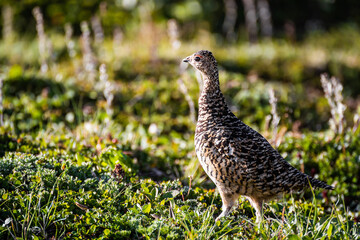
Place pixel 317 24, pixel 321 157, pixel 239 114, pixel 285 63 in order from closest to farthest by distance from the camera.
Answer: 1. pixel 321 157
2. pixel 239 114
3. pixel 285 63
4. pixel 317 24

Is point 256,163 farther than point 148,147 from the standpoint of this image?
No

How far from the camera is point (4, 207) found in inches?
124

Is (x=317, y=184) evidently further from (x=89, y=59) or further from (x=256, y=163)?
(x=89, y=59)

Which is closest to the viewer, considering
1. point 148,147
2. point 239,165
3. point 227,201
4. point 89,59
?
point 239,165

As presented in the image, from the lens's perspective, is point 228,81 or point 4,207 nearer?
point 4,207

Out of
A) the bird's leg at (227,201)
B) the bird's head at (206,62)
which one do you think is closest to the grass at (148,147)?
the bird's leg at (227,201)

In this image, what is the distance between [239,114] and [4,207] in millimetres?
4345

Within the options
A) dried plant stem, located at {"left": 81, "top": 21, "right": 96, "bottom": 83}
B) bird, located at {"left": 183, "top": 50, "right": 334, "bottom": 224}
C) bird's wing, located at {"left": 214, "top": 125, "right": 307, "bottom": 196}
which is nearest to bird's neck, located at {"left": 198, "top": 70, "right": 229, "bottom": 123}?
bird, located at {"left": 183, "top": 50, "right": 334, "bottom": 224}

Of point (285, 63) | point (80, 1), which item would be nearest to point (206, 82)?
point (285, 63)

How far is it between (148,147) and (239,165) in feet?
6.89

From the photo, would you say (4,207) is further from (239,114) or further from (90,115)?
(239,114)

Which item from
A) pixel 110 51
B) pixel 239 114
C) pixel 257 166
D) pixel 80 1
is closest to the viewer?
pixel 257 166

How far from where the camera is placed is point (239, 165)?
3312 mm

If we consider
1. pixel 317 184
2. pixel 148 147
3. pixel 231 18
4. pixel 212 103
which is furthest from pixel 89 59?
pixel 231 18
